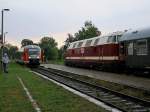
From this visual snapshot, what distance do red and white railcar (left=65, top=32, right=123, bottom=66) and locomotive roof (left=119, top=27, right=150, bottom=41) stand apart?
2.39 m

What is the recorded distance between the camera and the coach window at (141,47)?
2805 cm

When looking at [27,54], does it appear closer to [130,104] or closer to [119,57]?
[119,57]

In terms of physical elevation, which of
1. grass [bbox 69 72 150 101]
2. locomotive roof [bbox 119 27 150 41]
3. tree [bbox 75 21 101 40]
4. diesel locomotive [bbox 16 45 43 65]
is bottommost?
grass [bbox 69 72 150 101]

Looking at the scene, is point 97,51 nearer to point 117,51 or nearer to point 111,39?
point 111,39

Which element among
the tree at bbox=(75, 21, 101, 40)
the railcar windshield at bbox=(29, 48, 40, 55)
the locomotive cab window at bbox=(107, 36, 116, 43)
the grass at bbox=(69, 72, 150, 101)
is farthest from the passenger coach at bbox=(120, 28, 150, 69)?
the tree at bbox=(75, 21, 101, 40)

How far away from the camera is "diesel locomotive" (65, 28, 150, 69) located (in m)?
28.4

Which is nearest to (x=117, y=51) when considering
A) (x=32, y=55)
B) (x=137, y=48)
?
(x=137, y=48)

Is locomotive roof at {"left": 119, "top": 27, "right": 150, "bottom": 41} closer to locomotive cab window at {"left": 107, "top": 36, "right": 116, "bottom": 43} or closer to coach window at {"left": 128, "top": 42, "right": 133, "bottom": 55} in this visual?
coach window at {"left": 128, "top": 42, "right": 133, "bottom": 55}

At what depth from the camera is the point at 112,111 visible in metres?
13.4

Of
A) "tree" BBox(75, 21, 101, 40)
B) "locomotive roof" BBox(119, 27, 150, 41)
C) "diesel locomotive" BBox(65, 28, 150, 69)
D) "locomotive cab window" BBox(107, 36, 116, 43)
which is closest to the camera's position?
"locomotive roof" BBox(119, 27, 150, 41)

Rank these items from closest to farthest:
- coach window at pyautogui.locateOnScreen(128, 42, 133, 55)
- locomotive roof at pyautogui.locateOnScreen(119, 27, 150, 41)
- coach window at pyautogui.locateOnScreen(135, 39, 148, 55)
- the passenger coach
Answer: the passenger coach, locomotive roof at pyautogui.locateOnScreen(119, 27, 150, 41), coach window at pyautogui.locateOnScreen(135, 39, 148, 55), coach window at pyautogui.locateOnScreen(128, 42, 133, 55)

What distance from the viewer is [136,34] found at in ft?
98.3

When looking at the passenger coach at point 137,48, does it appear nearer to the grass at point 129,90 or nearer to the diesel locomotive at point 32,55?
the grass at point 129,90

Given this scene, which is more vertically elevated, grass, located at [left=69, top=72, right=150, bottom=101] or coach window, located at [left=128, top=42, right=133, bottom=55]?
coach window, located at [left=128, top=42, right=133, bottom=55]
